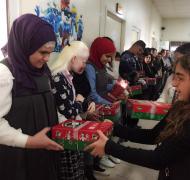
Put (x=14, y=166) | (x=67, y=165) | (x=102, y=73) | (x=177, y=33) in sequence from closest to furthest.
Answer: (x=14, y=166)
(x=67, y=165)
(x=102, y=73)
(x=177, y=33)

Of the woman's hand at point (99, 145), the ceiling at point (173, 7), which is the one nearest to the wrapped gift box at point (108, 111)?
the woman's hand at point (99, 145)

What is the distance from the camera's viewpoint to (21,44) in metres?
1.19

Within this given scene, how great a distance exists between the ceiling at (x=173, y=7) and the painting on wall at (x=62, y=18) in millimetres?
6056

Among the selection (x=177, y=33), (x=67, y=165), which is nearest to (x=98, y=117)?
(x=67, y=165)

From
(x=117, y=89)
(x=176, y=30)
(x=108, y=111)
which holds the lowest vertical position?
(x=108, y=111)

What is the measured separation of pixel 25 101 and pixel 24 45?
0.89ft

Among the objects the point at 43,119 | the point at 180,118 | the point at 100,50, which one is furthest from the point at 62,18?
the point at 180,118

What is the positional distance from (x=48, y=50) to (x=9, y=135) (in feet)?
1.51

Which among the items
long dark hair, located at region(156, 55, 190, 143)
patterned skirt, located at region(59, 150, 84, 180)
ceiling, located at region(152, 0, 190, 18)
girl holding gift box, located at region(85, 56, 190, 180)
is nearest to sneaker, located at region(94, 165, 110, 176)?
patterned skirt, located at region(59, 150, 84, 180)

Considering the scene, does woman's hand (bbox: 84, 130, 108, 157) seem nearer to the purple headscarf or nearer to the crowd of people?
the crowd of people

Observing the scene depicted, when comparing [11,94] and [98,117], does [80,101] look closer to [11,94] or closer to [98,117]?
[98,117]

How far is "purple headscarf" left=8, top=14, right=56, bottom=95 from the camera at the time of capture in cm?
117

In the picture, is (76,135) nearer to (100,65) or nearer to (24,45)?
(24,45)

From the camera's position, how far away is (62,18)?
2.28 m
